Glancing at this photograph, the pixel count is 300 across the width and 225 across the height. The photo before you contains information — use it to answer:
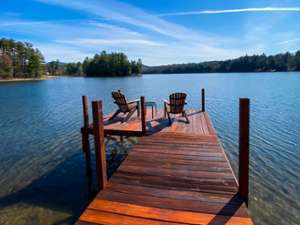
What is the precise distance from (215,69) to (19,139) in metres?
99.8

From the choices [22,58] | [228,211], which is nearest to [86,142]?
[228,211]

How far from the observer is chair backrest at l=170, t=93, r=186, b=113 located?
22.0 ft

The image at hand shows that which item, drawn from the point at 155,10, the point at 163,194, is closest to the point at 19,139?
the point at 163,194

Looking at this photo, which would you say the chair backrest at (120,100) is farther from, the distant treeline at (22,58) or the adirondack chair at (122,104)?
the distant treeline at (22,58)

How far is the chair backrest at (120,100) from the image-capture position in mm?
6949

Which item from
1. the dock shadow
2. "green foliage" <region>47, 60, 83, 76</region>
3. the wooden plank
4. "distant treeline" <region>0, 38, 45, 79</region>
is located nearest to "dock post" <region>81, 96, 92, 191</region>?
the dock shadow

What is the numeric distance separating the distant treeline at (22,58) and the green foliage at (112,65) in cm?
1868

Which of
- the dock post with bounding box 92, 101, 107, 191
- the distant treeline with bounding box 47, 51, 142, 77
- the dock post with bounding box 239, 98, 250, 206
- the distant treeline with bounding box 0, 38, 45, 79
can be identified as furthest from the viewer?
the distant treeline with bounding box 47, 51, 142, 77

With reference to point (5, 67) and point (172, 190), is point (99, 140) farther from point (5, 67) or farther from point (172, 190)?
point (5, 67)

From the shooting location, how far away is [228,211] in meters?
2.46

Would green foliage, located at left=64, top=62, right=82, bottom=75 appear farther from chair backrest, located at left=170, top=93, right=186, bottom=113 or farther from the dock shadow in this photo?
the dock shadow

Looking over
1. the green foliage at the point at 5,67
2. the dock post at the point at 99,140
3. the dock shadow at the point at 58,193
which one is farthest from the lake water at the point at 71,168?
the green foliage at the point at 5,67

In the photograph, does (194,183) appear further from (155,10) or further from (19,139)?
(155,10)

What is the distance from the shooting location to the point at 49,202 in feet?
14.9
